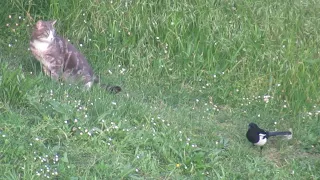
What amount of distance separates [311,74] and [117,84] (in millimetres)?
2176

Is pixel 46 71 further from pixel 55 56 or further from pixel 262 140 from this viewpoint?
pixel 262 140

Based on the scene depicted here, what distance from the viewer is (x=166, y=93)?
748cm

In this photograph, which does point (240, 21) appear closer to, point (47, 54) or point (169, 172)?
point (47, 54)

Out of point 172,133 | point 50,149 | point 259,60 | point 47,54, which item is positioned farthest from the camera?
point 259,60

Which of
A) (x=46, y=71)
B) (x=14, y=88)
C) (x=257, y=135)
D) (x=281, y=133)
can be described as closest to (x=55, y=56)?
(x=46, y=71)

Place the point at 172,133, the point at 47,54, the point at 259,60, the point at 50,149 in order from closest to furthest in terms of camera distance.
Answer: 1. the point at 50,149
2. the point at 172,133
3. the point at 47,54
4. the point at 259,60

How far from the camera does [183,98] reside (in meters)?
7.39

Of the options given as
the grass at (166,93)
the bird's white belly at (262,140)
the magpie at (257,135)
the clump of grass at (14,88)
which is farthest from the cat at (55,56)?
the bird's white belly at (262,140)

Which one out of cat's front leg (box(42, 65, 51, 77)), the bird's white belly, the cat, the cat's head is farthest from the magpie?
the cat's head

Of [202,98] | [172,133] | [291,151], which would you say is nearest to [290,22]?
[202,98]

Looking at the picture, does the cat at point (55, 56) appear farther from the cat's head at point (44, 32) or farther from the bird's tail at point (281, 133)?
the bird's tail at point (281, 133)

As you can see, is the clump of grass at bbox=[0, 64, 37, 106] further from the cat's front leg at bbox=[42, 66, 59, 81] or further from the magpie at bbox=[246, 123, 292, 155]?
the magpie at bbox=[246, 123, 292, 155]

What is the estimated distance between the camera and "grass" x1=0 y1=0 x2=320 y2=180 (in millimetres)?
5762

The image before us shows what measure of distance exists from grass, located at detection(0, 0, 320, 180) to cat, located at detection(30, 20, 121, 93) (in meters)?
0.19
